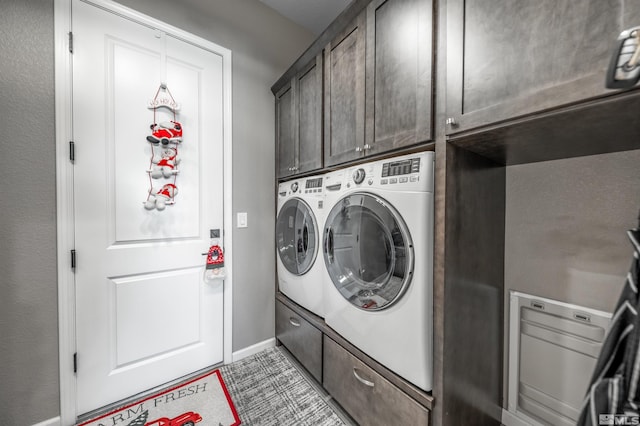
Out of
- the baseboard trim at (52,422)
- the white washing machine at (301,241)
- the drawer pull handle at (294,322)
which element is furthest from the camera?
the drawer pull handle at (294,322)

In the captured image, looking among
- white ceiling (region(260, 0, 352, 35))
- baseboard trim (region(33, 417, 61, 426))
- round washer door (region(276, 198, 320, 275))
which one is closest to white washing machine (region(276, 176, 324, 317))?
round washer door (region(276, 198, 320, 275))

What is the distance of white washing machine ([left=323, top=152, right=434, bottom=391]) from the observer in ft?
3.23

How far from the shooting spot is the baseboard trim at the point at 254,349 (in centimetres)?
198

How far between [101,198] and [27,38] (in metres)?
0.90

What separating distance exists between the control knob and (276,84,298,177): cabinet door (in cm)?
76

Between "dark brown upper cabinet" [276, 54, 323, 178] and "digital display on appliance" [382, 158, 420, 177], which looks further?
"dark brown upper cabinet" [276, 54, 323, 178]

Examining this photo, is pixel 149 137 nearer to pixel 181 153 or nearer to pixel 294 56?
pixel 181 153

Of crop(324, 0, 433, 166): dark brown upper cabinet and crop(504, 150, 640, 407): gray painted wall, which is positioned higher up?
crop(324, 0, 433, 166): dark brown upper cabinet

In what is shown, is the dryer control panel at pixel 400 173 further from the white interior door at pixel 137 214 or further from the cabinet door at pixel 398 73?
the white interior door at pixel 137 214

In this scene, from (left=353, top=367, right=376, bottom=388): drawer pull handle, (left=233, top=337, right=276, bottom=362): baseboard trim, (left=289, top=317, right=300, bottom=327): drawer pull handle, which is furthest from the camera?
(left=233, top=337, right=276, bottom=362): baseboard trim

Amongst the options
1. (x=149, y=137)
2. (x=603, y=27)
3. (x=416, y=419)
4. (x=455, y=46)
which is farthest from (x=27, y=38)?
(x=416, y=419)

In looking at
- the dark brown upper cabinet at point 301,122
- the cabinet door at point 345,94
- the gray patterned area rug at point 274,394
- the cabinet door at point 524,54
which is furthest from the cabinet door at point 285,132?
the gray patterned area rug at point 274,394

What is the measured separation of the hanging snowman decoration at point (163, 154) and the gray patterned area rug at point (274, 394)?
4.47ft

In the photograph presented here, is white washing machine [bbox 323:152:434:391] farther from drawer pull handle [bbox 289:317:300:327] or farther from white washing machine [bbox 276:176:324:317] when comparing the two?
drawer pull handle [bbox 289:317:300:327]
